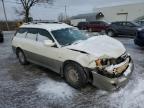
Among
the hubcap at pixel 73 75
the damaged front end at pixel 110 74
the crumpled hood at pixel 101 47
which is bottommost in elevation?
the hubcap at pixel 73 75

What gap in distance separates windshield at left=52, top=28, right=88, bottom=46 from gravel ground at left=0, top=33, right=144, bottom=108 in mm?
1159

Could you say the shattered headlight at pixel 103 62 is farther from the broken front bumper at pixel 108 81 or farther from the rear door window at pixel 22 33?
the rear door window at pixel 22 33

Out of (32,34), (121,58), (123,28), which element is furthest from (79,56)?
(123,28)

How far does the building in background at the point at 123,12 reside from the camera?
44.8 meters

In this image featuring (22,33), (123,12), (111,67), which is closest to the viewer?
(111,67)

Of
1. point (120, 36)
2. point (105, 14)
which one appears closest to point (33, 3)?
point (105, 14)

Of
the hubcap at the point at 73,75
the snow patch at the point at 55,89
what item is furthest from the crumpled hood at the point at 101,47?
the snow patch at the point at 55,89

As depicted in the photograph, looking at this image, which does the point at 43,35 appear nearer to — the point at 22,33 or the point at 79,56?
the point at 22,33

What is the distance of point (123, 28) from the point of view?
16359 millimetres

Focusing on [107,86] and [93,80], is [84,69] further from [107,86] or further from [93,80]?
[107,86]

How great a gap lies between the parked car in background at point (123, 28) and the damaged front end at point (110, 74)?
11.8m

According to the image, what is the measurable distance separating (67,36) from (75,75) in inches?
55.3

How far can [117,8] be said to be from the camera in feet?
158

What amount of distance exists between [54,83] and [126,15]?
44.5m
